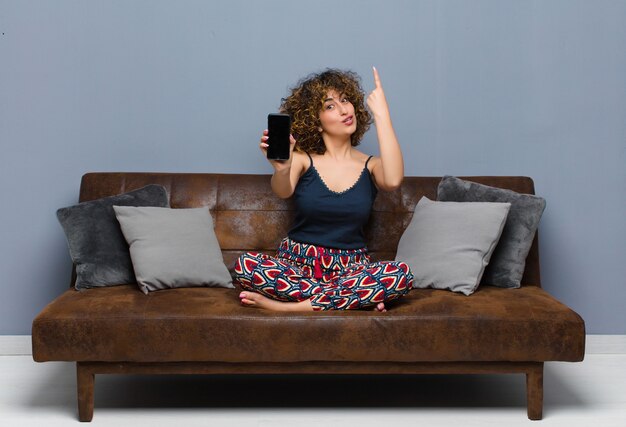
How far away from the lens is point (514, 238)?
10.5 feet

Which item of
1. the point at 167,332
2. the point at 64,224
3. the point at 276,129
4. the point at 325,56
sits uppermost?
the point at 325,56

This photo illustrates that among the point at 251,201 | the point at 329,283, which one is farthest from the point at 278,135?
the point at 251,201

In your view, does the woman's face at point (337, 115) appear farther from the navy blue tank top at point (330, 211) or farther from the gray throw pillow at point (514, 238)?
the gray throw pillow at point (514, 238)

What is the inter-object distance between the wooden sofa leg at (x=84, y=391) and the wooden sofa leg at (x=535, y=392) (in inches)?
56.2

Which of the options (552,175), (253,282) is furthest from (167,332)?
(552,175)

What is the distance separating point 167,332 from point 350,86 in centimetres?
119

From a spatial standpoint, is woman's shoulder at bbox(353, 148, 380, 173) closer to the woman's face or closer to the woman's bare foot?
the woman's face

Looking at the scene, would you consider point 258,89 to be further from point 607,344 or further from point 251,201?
point 607,344

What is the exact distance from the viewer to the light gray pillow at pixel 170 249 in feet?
10.1

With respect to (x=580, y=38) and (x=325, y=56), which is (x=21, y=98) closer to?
(x=325, y=56)

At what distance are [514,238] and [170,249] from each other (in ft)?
4.20

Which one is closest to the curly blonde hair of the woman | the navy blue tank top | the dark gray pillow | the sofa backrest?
the woman

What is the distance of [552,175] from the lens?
145 inches

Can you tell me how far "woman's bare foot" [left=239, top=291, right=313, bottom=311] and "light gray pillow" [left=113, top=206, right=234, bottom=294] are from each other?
0.37m
